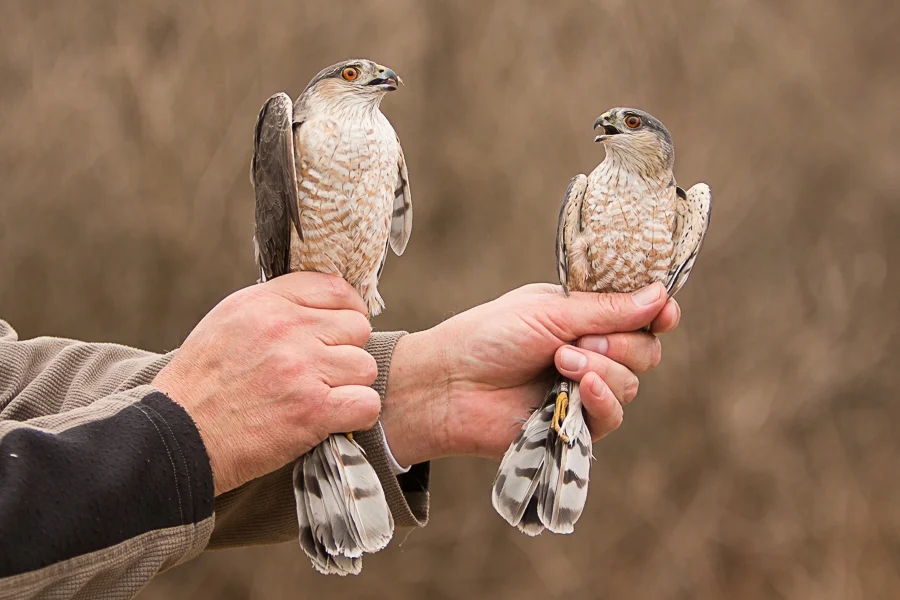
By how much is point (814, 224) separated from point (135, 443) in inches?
189

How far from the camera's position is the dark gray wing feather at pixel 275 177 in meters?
1.96

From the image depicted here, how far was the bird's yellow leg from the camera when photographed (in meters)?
2.05

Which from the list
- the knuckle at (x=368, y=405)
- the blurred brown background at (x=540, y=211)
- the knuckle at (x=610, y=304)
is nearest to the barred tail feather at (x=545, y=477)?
the knuckle at (x=610, y=304)

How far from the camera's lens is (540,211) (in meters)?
5.38

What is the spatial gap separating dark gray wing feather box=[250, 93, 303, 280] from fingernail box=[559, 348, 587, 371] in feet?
2.43

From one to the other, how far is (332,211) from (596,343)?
2.54 feet

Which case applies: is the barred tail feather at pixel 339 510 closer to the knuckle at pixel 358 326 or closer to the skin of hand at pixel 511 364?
the knuckle at pixel 358 326

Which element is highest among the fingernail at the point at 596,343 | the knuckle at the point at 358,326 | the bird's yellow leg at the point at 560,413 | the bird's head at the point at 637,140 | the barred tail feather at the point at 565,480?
the bird's head at the point at 637,140

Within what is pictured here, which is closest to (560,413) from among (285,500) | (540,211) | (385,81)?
(285,500)

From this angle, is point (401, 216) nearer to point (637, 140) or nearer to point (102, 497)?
point (637, 140)

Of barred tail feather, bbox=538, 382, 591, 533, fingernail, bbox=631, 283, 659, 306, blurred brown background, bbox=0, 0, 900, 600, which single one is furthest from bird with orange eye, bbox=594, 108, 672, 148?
blurred brown background, bbox=0, 0, 900, 600

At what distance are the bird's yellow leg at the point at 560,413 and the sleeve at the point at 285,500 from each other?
0.51 m

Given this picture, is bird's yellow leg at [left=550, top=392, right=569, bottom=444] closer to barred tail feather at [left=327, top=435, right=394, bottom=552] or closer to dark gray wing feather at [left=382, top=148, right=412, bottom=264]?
barred tail feather at [left=327, top=435, right=394, bottom=552]

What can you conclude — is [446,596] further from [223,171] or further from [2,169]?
[2,169]
